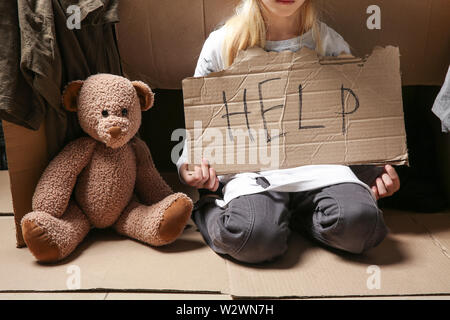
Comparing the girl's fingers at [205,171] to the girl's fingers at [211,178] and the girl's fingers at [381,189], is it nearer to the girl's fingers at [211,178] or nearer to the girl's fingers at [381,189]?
the girl's fingers at [211,178]

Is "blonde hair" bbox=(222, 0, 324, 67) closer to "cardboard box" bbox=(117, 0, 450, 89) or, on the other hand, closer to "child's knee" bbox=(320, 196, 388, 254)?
"cardboard box" bbox=(117, 0, 450, 89)

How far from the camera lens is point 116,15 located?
91cm

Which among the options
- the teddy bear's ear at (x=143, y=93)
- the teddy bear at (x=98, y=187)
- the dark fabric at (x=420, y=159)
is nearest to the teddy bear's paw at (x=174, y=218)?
the teddy bear at (x=98, y=187)

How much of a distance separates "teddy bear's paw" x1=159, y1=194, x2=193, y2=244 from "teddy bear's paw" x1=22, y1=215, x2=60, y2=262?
0.20 m

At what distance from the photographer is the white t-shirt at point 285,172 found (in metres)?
0.90

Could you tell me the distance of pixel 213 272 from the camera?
831mm

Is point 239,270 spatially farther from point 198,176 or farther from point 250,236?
point 198,176

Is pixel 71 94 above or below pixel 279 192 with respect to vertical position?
above

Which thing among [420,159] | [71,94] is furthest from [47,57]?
[420,159]

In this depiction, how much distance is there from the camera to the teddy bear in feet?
2.78

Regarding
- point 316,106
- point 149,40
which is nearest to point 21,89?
point 149,40

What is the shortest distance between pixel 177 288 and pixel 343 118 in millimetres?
470

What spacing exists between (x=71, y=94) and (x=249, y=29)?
15.4 inches

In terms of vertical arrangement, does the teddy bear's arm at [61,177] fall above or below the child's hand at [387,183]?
above
